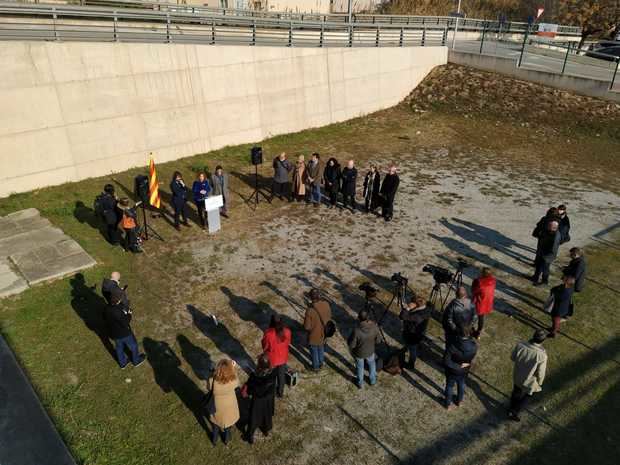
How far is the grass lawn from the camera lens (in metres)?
6.50

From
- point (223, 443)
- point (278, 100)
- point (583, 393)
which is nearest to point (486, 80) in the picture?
point (278, 100)

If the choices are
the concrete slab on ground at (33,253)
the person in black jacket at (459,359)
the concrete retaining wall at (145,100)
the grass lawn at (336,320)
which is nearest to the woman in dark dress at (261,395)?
the grass lawn at (336,320)

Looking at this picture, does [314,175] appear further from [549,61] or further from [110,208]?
[549,61]

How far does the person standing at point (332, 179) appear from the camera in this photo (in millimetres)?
13680

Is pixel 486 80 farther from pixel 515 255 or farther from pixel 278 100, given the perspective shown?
pixel 515 255

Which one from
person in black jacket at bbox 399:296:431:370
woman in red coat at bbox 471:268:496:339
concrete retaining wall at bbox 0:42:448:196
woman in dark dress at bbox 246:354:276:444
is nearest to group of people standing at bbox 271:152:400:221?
woman in red coat at bbox 471:268:496:339

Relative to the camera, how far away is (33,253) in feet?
35.2

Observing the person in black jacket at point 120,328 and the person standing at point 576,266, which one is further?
the person standing at point 576,266

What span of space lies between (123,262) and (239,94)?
9757 mm

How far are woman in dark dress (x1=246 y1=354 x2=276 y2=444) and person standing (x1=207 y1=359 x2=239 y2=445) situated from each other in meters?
0.22

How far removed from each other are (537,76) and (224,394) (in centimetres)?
2384

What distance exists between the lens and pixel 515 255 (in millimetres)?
11609

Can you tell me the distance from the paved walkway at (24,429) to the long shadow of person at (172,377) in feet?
5.35

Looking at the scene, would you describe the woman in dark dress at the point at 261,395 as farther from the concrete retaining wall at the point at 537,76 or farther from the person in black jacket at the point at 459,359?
the concrete retaining wall at the point at 537,76
